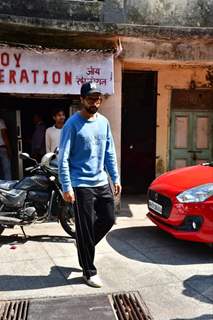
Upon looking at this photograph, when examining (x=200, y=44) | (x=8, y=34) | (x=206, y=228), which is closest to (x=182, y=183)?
(x=206, y=228)

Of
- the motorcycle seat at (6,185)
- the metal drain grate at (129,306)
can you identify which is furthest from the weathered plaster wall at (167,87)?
the metal drain grate at (129,306)

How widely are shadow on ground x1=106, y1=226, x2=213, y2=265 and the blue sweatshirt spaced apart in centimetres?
146

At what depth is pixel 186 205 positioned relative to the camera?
5.47m

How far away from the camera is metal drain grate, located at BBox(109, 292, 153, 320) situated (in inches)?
154

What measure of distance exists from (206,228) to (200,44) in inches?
149

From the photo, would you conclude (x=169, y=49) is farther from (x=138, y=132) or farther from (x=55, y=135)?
(x=55, y=135)

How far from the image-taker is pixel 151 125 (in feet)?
31.5

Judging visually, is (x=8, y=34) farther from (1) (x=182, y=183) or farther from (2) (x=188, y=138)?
(2) (x=188, y=138)

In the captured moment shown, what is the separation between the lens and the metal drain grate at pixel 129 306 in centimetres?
392

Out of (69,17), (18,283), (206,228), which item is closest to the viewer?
(18,283)

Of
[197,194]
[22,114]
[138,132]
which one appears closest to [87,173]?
[197,194]

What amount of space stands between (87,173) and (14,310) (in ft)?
4.80

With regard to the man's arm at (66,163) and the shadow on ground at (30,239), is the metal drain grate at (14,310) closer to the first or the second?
the man's arm at (66,163)

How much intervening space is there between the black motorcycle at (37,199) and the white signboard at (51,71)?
1.50m
